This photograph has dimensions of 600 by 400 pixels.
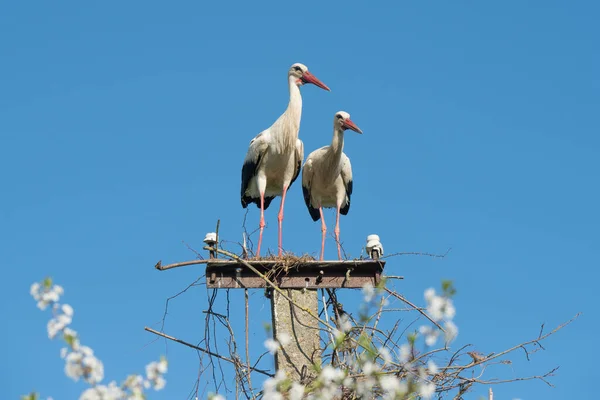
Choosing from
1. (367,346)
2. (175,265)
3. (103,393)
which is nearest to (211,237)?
(175,265)

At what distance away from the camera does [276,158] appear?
32.1 feet

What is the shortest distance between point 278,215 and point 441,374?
13.1 ft

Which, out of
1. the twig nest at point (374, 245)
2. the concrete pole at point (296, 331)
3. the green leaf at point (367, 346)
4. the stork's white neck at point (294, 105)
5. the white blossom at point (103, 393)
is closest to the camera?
the white blossom at point (103, 393)

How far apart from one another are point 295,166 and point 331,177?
43 centimetres

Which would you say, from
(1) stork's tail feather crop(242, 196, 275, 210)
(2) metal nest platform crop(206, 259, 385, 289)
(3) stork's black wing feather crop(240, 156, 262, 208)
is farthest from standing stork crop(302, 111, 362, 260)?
(2) metal nest platform crop(206, 259, 385, 289)

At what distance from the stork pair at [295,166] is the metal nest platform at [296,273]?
222 centimetres

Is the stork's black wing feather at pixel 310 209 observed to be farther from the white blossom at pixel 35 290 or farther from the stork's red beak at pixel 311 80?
the white blossom at pixel 35 290

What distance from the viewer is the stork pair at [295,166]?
9.81 meters

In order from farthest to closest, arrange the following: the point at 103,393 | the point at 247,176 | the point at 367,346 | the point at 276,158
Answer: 1. the point at 247,176
2. the point at 276,158
3. the point at 367,346
4. the point at 103,393

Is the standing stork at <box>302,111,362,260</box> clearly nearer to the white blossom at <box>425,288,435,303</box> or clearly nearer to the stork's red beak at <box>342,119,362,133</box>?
the stork's red beak at <box>342,119,362,133</box>

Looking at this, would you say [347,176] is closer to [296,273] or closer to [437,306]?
[296,273]

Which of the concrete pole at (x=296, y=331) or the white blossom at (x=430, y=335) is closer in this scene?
the white blossom at (x=430, y=335)

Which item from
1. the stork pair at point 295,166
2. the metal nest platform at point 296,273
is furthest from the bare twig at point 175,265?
the stork pair at point 295,166

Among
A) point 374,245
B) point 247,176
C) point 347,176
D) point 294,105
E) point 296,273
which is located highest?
point 294,105
